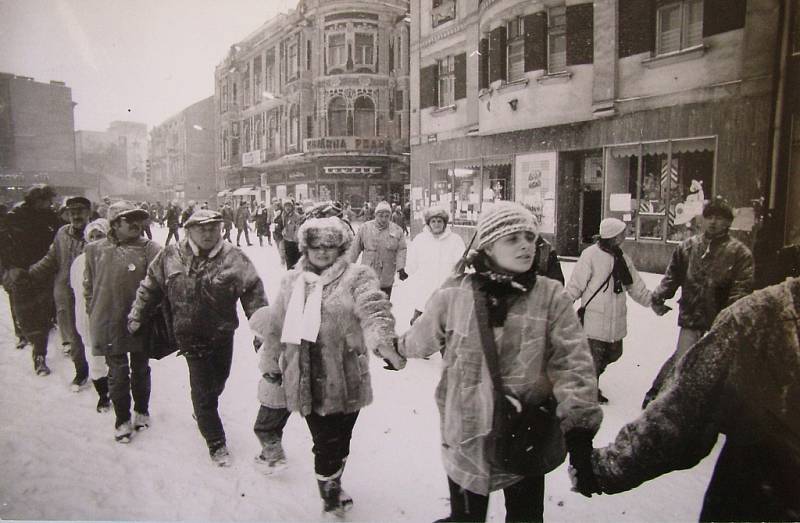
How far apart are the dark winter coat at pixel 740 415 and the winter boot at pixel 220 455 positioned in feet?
7.37

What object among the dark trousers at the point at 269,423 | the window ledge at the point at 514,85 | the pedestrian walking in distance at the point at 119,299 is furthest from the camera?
the window ledge at the point at 514,85

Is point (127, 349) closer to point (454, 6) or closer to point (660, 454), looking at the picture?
point (660, 454)

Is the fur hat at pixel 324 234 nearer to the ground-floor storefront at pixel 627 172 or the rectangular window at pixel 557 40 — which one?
the ground-floor storefront at pixel 627 172

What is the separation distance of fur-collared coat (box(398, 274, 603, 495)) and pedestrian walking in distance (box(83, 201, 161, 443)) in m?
2.37

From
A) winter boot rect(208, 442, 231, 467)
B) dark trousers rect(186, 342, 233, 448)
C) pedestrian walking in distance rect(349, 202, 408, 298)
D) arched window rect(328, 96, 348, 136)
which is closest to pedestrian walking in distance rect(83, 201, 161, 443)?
dark trousers rect(186, 342, 233, 448)

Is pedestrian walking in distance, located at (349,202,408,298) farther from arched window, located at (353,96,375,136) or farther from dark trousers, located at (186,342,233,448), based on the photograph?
arched window, located at (353,96,375,136)

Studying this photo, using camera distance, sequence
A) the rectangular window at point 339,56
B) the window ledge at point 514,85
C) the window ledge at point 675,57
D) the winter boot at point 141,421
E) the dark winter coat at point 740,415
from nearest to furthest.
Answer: the dark winter coat at point 740,415, the window ledge at point 675,57, the winter boot at point 141,421, the window ledge at point 514,85, the rectangular window at point 339,56

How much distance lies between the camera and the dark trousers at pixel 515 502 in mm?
Answer: 1606

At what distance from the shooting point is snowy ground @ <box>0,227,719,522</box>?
7.66ft

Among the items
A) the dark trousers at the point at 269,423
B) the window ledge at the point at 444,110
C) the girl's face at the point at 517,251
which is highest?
the window ledge at the point at 444,110

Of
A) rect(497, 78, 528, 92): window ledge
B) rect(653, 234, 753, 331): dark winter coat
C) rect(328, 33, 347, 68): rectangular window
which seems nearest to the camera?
rect(653, 234, 753, 331): dark winter coat

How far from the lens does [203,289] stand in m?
2.69

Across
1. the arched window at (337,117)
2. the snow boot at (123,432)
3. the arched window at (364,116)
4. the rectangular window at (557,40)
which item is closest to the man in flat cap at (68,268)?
the snow boot at (123,432)

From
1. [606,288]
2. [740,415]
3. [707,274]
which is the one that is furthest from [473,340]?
[606,288]
